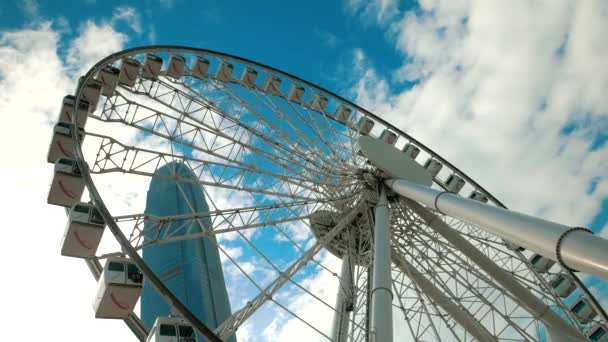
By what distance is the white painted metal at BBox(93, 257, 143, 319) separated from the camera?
11.7 meters

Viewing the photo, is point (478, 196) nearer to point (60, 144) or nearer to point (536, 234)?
point (60, 144)

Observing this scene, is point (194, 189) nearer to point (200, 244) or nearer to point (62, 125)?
point (200, 244)

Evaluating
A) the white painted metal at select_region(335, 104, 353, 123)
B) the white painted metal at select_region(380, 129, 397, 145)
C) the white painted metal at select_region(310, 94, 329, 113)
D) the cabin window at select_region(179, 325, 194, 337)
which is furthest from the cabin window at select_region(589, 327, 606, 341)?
the cabin window at select_region(179, 325, 194, 337)

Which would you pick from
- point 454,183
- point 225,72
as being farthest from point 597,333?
point 225,72

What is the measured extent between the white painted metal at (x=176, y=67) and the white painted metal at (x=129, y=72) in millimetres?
1395

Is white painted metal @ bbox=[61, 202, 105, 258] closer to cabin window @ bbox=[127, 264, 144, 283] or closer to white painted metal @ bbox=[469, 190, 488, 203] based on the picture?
cabin window @ bbox=[127, 264, 144, 283]

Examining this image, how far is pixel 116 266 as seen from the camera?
11945 millimetres

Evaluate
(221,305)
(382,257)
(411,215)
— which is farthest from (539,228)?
(221,305)

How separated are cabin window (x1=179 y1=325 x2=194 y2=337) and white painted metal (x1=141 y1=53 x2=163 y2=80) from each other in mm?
12521

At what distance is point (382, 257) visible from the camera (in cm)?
1486

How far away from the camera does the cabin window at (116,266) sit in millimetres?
11875

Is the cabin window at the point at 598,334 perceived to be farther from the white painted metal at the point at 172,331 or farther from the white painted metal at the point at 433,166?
the white painted metal at the point at 172,331

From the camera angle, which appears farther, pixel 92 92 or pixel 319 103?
pixel 319 103

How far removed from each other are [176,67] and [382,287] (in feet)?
40.7
